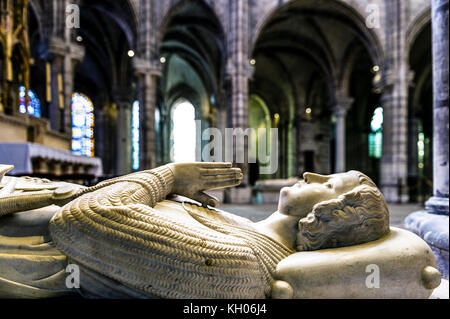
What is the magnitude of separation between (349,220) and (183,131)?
22.5m

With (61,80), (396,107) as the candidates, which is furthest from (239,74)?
(396,107)

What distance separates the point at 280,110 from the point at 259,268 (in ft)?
72.3

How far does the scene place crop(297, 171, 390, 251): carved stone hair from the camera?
137 centimetres

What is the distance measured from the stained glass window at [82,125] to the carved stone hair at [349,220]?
754 inches

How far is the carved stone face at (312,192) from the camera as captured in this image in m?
1.47

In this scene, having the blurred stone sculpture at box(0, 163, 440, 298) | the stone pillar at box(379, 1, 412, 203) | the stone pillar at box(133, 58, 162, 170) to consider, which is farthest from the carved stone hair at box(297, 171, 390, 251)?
the stone pillar at box(379, 1, 412, 203)

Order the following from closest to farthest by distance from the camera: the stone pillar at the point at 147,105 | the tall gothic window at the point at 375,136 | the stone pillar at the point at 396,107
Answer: the stone pillar at the point at 147,105 → the stone pillar at the point at 396,107 → the tall gothic window at the point at 375,136

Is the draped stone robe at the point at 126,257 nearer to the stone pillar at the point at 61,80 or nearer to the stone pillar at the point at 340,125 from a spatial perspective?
the stone pillar at the point at 61,80

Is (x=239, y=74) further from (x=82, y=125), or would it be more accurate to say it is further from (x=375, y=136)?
(x=375, y=136)

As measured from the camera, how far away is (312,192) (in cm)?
150

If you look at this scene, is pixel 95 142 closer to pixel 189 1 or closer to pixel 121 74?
pixel 121 74

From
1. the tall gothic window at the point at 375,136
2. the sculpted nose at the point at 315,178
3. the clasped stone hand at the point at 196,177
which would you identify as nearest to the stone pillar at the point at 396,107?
the tall gothic window at the point at 375,136

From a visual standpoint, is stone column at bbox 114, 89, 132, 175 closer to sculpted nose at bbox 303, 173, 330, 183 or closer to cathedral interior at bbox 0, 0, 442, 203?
cathedral interior at bbox 0, 0, 442, 203

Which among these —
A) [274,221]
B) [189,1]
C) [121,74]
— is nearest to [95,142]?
[121,74]
